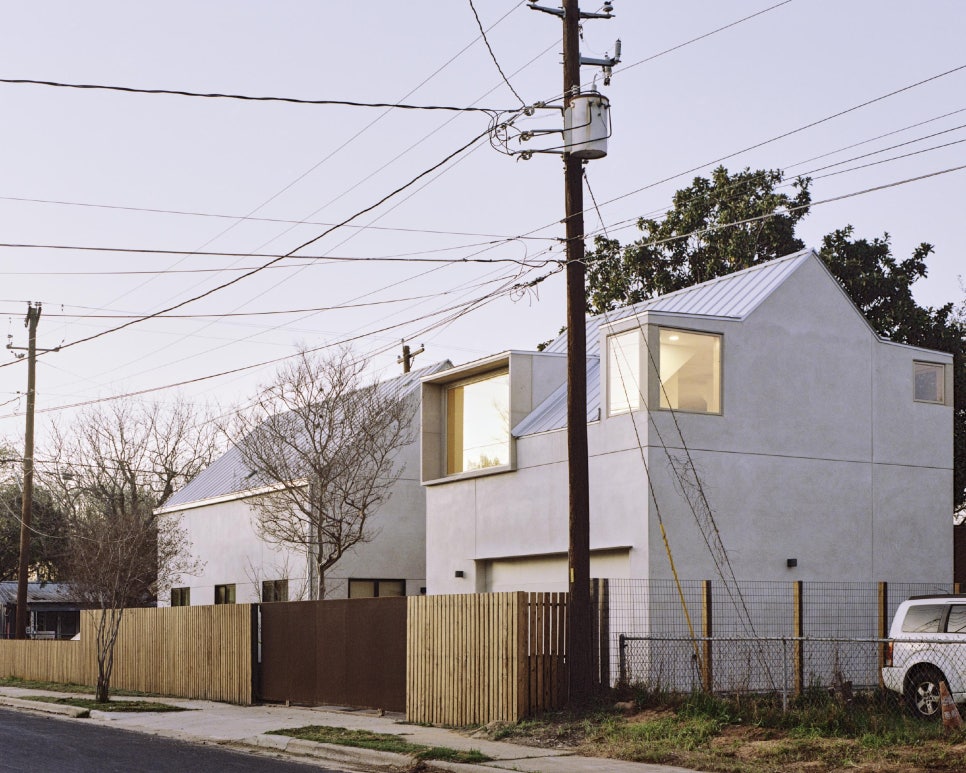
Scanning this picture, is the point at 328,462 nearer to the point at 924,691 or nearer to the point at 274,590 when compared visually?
the point at 274,590

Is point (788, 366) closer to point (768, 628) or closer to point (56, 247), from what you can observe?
point (768, 628)

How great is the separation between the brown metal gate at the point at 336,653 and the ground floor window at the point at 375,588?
28.3ft

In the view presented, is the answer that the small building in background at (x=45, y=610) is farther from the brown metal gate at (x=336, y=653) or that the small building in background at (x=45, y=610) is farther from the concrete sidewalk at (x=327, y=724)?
the brown metal gate at (x=336, y=653)

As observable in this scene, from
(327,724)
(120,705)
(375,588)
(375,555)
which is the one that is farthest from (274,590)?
(327,724)

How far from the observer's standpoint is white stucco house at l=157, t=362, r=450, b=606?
33.2 meters

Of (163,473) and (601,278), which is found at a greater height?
(601,278)

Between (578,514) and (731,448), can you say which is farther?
(731,448)

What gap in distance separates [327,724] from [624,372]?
8028mm

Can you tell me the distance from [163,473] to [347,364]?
28.4 m

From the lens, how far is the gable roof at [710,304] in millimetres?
23734

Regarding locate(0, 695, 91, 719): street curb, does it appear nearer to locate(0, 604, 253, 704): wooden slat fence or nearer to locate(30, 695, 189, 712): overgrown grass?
locate(30, 695, 189, 712): overgrown grass

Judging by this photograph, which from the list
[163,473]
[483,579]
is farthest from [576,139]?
[163,473]

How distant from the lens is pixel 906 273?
131 feet

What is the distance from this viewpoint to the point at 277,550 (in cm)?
3416
